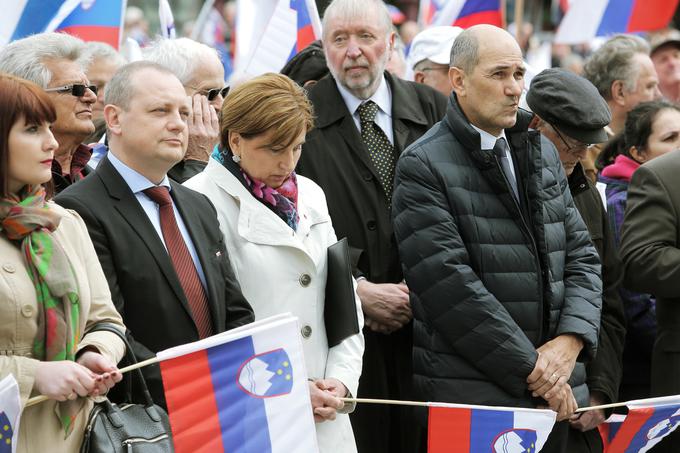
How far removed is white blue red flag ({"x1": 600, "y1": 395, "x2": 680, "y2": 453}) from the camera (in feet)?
17.4

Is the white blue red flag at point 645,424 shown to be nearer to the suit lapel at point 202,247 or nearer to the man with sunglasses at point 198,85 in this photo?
the suit lapel at point 202,247

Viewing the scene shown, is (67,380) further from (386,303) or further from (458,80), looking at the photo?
(458,80)

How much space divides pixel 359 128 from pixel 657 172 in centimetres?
150

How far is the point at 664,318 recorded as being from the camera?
594 centimetres

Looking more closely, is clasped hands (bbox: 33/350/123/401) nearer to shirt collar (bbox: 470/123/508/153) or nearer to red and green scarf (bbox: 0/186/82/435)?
red and green scarf (bbox: 0/186/82/435)

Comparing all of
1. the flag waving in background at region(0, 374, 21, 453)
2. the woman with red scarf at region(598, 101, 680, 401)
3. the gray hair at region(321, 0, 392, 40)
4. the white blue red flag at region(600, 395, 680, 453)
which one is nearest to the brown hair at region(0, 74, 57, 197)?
the flag waving in background at region(0, 374, 21, 453)

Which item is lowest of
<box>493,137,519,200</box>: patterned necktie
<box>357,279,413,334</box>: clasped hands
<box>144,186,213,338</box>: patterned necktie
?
<box>357,279,413,334</box>: clasped hands

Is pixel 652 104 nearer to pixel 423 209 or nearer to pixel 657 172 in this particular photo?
pixel 657 172

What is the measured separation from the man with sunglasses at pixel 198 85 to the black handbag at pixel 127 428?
192cm

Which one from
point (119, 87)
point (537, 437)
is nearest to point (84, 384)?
point (119, 87)

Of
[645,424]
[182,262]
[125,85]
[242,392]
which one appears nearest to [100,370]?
[242,392]

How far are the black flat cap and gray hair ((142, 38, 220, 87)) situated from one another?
5.36 ft

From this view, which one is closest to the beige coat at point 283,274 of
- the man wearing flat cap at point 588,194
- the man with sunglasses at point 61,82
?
the man with sunglasses at point 61,82

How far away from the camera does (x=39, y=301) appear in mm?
3793
